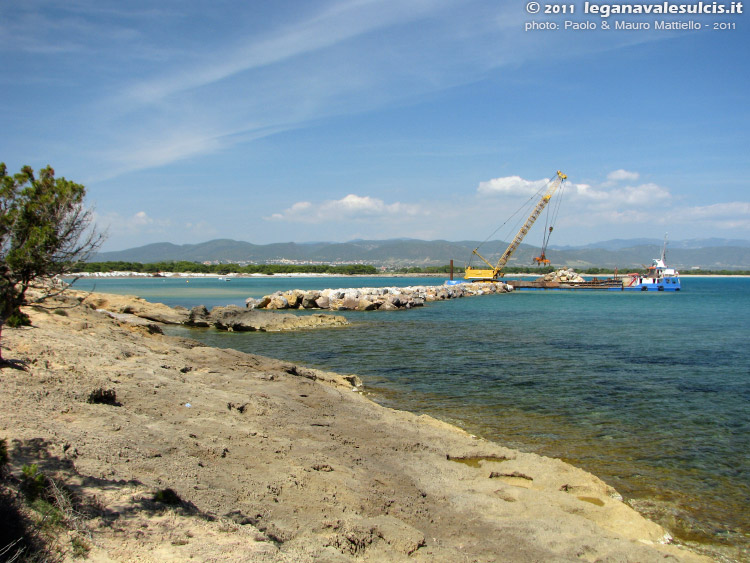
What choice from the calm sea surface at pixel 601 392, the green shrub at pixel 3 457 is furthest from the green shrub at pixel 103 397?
the calm sea surface at pixel 601 392

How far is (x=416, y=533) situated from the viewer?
5262 millimetres

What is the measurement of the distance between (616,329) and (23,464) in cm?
2895

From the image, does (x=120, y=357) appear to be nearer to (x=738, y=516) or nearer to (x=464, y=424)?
(x=464, y=424)

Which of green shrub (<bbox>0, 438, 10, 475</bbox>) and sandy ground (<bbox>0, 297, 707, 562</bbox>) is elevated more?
green shrub (<bbox>0, 438, 10, 475</bbox>)

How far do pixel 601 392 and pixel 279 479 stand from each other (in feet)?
34.0

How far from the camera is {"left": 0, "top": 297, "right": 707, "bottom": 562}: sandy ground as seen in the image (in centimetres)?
461

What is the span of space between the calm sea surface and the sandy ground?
110 centimetres

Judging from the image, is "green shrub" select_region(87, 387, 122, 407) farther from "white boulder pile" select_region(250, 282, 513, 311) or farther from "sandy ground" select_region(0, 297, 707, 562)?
"white boulder pile" select_region(250, 282, 513, 311)

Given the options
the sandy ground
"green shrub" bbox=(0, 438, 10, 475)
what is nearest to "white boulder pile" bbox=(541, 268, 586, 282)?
the sandy ground

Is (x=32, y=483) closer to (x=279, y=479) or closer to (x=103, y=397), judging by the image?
(x=279, y=479)

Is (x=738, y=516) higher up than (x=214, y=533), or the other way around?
(x=214, y=533)

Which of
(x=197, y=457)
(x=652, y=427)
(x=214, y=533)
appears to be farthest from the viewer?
(x=652, y=427)

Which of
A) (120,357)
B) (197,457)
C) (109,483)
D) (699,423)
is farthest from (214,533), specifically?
(699,423)

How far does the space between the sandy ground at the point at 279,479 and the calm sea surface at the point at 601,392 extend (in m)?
1.10
